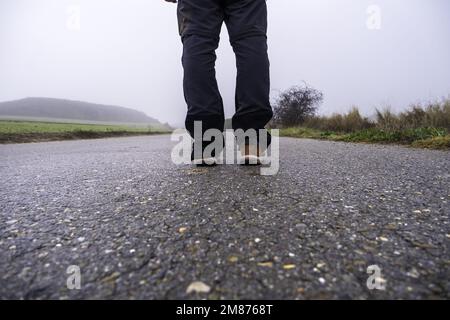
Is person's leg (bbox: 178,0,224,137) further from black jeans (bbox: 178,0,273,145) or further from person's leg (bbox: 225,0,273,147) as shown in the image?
person's leg (bbox: 225,0,273,147)

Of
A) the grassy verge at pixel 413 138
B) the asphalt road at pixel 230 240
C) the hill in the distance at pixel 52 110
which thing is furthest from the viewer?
the hill in the distance at pixel 52 110

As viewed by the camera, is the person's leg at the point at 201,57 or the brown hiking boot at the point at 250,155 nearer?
the person's leg at the point at 201,57

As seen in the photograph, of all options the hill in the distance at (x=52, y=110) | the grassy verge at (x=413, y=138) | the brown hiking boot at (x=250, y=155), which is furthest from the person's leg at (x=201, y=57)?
the hill in the distance at (x=52, y=110)

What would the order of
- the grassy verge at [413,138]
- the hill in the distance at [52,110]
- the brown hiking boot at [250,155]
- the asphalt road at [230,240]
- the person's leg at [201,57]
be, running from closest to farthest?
1. the asphalt road at [230,240]
2. the person's leg at [201,57]
3. the brown hiking boot at [250,155]
4. the grassy verge at [413,138]
5. the hill in the distance at [52,110]

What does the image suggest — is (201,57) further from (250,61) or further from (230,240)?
(230,240)

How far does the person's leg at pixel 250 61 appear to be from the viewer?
156 cm

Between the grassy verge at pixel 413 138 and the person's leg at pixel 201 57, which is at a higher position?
the person's leg at pixel 201 57

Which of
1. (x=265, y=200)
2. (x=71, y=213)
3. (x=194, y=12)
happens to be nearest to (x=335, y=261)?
(x=265, y=200)

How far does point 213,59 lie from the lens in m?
1.61

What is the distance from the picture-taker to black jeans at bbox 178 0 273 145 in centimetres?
155

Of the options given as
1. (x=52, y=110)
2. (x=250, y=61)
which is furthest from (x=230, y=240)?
(x=52, y=110)

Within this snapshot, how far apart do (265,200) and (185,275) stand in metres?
0.56

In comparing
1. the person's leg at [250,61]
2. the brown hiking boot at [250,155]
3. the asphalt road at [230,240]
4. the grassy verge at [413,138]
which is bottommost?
the asphalt road at [230,240]

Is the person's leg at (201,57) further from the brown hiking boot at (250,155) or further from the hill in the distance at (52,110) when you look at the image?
the hill in the distance at (52,110)
